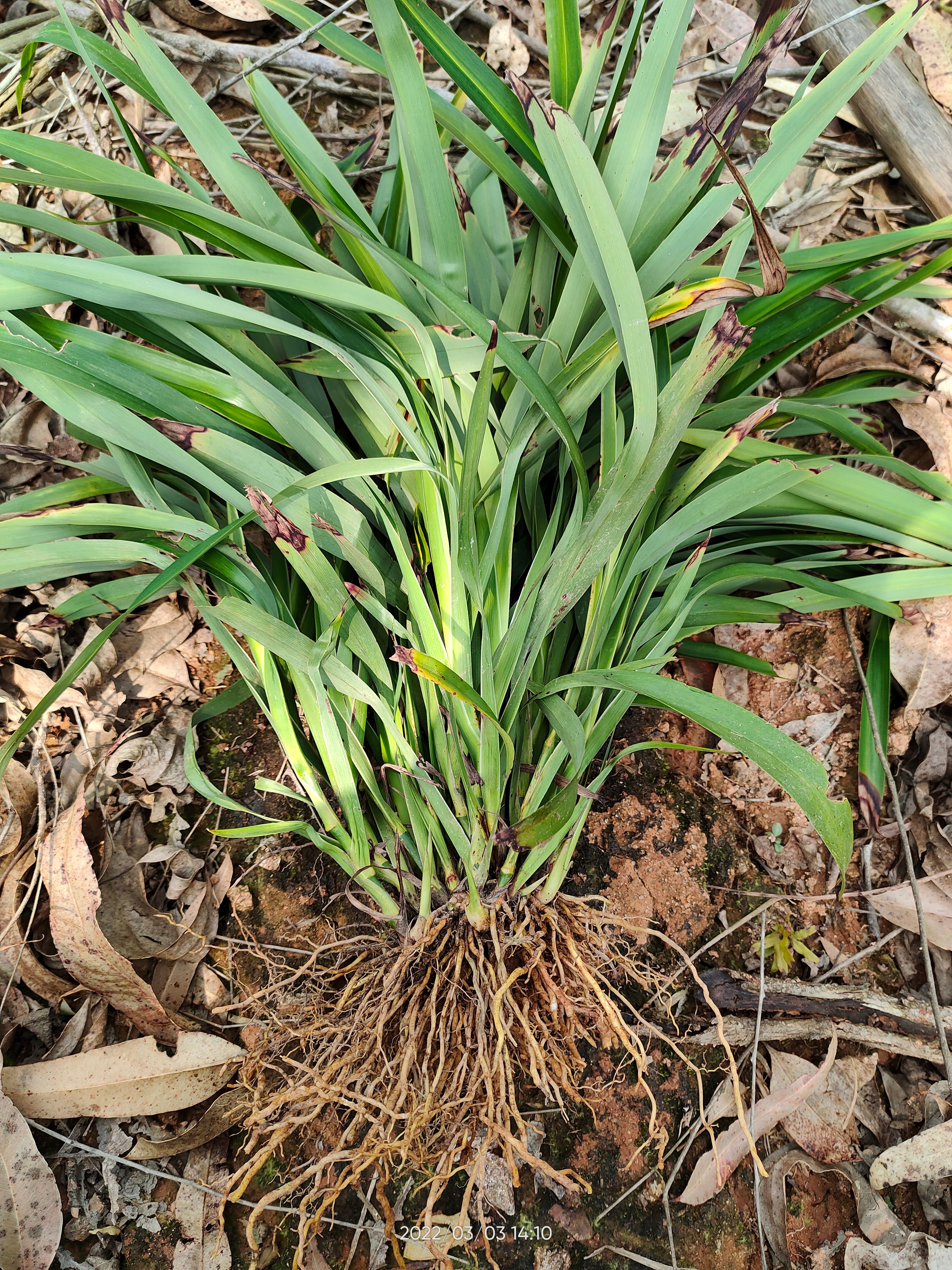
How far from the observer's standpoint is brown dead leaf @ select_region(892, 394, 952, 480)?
115cm

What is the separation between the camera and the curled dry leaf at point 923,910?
104 cm

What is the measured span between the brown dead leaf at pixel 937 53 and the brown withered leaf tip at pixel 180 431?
55.5 inches

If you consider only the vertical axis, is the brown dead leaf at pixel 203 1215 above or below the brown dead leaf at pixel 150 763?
below

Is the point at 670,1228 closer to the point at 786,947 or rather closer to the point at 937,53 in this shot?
the point at 786,947

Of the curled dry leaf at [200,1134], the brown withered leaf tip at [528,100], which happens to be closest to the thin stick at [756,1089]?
the curled dry leaf at [200,1134]

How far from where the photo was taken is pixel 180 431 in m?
0.74

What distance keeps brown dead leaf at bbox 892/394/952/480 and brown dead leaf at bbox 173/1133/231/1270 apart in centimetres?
146

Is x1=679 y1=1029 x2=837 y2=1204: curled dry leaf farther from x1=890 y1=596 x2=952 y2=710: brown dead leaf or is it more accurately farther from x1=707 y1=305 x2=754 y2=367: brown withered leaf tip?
x1=707 y1=305 x2=754 y2=367: brown withered leaf tip

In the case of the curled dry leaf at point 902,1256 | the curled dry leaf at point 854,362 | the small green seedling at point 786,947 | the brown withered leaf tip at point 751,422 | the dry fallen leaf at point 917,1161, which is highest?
the brown withered leaf tip at point 751,422

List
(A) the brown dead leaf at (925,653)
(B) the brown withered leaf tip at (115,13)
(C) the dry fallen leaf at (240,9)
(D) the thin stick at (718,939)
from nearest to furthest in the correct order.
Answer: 1. (B) the brown withered leaf tip at (115,13)
2. (D) the thin stick at (718,939)
3. (A) the brown dead leaf at (925,653)
4. (C) the dry fallen leaf at (240,9)

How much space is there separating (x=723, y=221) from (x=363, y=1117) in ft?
4.68

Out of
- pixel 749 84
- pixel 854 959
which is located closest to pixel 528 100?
pixel 749 84

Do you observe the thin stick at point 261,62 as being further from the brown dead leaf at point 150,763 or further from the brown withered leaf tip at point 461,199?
the brown dead leaf at point 150,763

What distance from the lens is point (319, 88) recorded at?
124 cm
